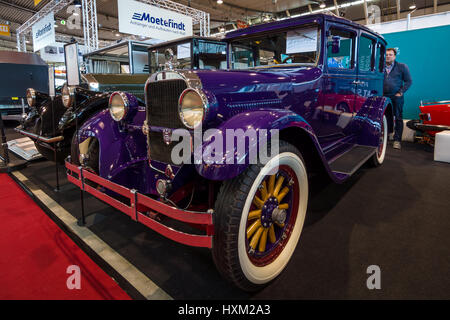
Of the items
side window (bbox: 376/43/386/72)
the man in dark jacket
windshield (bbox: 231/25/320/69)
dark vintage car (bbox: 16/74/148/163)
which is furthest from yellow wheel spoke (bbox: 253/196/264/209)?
the man in dark jacket

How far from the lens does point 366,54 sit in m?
3.11

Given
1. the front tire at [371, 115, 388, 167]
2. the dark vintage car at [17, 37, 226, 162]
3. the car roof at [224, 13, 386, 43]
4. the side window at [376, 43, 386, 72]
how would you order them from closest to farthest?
the car roof at [224, 13, 386, 43], the dark vintage car at [17, 37, 226, 162], the side window at [376, 43, 386, 72], the front tire at [371, 115, 388, 167]

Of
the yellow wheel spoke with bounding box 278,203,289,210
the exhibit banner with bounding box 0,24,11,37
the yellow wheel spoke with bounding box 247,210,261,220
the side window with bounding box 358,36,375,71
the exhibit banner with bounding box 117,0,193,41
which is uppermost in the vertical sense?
the exhibit banner with bounding box 0,24,11,37

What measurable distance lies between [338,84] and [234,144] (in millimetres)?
1698

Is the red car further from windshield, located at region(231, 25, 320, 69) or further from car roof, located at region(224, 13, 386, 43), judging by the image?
windshield, located at region(231, 25, 320, 69)

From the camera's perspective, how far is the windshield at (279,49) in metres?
2.19

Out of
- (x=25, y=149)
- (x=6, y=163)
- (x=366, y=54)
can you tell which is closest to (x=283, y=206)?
(x=366, y=54)

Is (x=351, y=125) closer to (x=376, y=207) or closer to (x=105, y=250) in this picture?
(x=376, y=207)

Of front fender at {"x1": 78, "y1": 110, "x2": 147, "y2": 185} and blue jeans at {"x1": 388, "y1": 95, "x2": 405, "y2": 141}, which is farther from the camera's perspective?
blue jeans at {"x1": 388, "y1": 95, "x2": 405, "y2": 141}


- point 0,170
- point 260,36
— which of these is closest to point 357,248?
point 260,36

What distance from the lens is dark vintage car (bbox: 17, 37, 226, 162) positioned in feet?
9.18

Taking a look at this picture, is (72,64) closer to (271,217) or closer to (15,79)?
(271,217)

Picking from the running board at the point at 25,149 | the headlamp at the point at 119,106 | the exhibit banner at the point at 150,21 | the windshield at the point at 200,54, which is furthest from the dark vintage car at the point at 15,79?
the headlamp at the point at 119,106
